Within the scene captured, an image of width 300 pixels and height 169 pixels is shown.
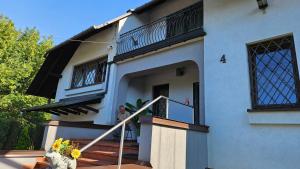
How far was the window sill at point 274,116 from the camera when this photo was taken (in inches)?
190

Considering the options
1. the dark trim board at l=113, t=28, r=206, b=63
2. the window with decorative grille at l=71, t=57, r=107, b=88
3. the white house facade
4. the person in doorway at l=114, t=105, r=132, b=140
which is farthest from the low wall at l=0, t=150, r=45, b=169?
the window with decorative grille at l=71, t=57, r=107, b=88

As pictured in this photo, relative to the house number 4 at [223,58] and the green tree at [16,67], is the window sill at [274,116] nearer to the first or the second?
the house number 4 at [223,58]

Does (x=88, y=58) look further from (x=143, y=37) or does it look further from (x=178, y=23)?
(x=178, y=23)

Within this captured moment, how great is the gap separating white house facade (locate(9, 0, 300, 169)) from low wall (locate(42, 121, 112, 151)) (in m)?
0.03

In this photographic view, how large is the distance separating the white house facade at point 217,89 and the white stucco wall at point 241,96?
0.07 ft

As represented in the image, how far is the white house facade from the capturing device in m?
4.89

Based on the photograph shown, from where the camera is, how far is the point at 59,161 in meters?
3.51

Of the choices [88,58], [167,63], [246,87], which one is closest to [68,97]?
[88,58]

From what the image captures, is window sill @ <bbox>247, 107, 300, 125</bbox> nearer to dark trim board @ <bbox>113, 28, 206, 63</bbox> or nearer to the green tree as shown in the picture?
dark trim board @ <bbox>113, 28, 206, 63</bbox>

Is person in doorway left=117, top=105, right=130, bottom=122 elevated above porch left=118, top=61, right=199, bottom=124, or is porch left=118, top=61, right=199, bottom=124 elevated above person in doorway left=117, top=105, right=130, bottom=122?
porch left=118, top=61, right=199, bottom=124

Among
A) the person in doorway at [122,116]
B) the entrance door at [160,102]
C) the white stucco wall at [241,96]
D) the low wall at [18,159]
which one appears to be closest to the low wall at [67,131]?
the person in doorway at [122,116]

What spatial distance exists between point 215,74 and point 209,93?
0.56 metres

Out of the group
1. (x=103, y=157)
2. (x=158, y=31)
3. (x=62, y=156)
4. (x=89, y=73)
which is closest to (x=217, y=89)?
(x=103, y=157)

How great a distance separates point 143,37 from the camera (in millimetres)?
10000
